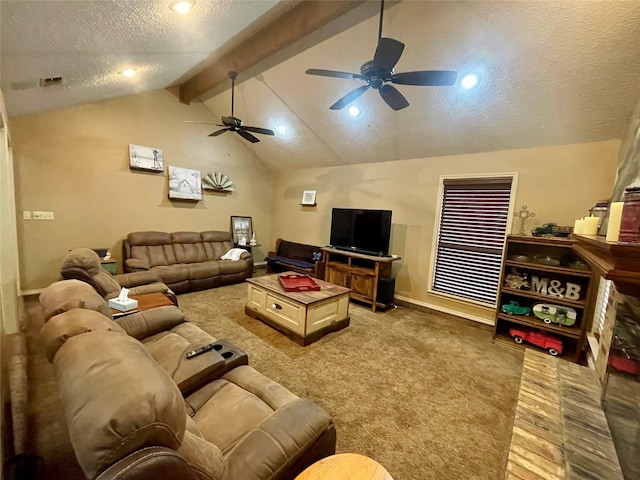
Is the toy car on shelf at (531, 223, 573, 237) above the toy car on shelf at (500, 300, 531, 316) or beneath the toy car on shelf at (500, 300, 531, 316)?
above

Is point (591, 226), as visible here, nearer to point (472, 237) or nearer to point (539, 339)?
point (539, 339)

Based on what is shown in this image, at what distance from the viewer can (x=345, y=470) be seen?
0.99 metres

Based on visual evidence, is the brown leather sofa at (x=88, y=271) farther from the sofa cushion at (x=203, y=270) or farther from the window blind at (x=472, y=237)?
the window blind at (x=472, y=237)

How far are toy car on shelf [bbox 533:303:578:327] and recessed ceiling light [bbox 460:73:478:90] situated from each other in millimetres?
2598

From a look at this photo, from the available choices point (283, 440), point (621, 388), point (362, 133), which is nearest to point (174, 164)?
point (362, 133)

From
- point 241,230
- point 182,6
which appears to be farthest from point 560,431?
point 241,230

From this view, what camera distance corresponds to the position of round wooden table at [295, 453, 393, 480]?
962mm

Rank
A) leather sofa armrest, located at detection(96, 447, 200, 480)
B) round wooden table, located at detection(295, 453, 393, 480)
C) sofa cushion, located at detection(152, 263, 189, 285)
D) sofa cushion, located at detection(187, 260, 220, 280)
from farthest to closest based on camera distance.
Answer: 1. sofa cushion, located at detection(187, 260, 220, 280)
2. sofa cushion, located at detection(152, 263, 189, 285)
3. round wooden table, located at detection(295, 453, 393, 480)
4. leather sofa armrest, located at detection(96, 447, 200, 480)

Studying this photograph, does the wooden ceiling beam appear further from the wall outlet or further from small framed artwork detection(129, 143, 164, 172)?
the wall outlet

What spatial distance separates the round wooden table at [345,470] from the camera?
0.96m

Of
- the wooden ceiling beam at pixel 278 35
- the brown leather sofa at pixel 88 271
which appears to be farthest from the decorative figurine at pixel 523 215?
the brown leather sofa at pixel 88 271

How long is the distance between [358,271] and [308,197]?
93.6 inches

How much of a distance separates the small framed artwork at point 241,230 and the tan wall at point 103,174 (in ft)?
1.11

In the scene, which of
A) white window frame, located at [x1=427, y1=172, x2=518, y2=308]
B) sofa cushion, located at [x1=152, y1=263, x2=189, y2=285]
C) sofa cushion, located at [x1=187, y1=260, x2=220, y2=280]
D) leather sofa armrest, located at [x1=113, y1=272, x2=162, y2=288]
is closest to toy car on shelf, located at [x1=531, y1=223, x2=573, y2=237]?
white window frame, located at [x1=427, y1=172, x2=518, y2=308]
